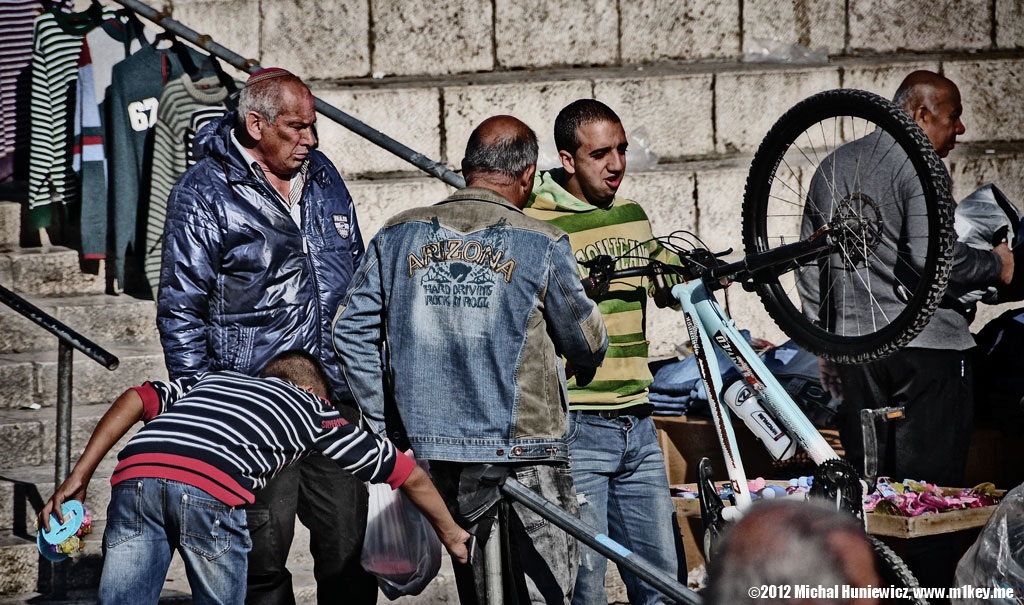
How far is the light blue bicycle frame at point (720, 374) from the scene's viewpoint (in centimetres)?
382

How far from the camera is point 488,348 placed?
3.11 m

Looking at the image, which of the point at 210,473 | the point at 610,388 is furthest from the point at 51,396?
the point at 610,388

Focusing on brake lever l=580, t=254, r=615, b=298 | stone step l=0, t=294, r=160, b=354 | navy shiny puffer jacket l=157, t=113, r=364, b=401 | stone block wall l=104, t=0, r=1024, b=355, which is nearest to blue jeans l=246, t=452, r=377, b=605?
navy shiny puffer jacket l=157, t=113, r=364, b=401

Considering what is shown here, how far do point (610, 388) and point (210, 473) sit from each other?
4.51ft

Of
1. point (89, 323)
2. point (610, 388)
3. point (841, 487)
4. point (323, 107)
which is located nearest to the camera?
point (841, 487)

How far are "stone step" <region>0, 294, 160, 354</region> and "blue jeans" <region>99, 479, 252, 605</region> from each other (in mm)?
2940

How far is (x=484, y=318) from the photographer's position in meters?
3.11

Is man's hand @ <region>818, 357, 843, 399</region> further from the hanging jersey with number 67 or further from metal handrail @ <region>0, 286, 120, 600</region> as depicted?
the hanging jersey with number 67

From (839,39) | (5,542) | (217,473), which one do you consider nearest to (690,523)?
(217,473)

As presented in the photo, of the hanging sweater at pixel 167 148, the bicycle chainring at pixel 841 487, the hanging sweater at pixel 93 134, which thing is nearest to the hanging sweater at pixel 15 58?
the hanging sweater at pixel 93 134

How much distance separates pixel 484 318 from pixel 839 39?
14.8 feet

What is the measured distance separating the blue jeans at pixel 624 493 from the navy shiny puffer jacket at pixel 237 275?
2.88 ft

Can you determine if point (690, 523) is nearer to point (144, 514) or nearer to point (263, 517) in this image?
point (263, 517)

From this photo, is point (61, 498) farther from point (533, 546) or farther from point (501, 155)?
point (501, 155)
